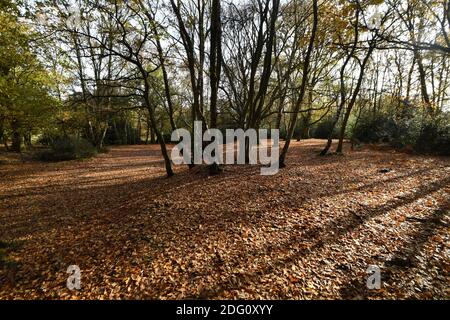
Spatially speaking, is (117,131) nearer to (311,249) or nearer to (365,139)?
(365,139)

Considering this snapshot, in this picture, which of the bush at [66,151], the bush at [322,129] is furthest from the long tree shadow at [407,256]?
the bush at [322,129]

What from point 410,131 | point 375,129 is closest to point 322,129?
point 375,129

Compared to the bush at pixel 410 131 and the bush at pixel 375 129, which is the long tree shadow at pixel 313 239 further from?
the bush at pixel 375 129

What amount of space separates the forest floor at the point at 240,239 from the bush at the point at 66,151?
307 inches

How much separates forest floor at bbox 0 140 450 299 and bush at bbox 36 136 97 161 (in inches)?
307

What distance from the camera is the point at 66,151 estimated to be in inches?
546

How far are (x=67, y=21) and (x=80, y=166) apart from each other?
872 cm

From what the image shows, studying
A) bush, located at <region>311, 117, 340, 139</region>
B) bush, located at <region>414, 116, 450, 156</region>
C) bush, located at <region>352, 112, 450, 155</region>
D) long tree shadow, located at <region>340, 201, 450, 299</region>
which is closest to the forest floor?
long tree shadow, located at <region>340, 201, 450, 299</region>

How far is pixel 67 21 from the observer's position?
18.3 feet

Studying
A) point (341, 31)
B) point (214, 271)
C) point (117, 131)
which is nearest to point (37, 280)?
point (214, 271)

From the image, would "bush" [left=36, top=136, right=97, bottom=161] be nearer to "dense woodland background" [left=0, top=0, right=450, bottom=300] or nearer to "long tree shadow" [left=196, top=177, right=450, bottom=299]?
"dense woodland background" [left=0, top=0, right=450, bottom=300]

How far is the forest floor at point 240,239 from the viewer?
8.96 ft

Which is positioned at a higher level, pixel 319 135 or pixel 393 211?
pixel 319 135
